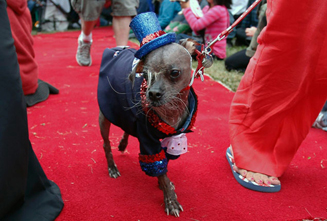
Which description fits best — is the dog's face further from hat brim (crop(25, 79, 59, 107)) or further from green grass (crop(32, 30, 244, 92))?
green grass (crop(32, 30, 244, 92))

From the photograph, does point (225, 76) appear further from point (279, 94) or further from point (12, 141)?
point (12, 141)

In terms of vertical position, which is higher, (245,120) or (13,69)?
(13,69)

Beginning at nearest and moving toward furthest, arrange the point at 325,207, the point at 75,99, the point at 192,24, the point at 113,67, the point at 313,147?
1. the point at 325,207
2. the point at 113,67
3. the point at 313,147
4. the point at 75,99
5. the point at 192,24

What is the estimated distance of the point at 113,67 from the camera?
2.01 meters

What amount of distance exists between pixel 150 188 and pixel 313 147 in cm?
145

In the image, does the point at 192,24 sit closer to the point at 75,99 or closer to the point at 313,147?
the point at 75,99

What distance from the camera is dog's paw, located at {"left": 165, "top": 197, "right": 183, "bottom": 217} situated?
5.74 ft

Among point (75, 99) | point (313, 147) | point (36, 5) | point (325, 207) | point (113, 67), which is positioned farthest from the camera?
point (36, 5)

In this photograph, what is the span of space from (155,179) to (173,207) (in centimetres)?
40

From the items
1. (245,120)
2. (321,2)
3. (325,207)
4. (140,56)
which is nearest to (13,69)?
(140,56)

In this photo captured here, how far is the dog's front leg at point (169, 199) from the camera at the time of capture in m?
1.76

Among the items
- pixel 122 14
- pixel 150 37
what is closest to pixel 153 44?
pixel 150 37

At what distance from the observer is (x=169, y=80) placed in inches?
62.4

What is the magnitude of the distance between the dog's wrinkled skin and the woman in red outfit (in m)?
0.56
